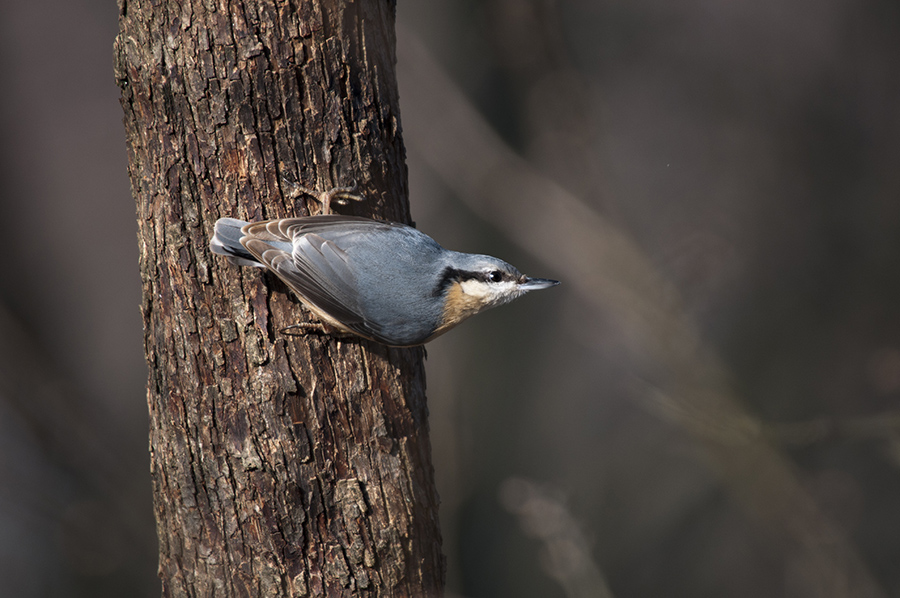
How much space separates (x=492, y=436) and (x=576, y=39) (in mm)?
3052

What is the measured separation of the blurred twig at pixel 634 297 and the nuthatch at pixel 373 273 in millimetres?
880

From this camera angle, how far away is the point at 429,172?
16.1ft

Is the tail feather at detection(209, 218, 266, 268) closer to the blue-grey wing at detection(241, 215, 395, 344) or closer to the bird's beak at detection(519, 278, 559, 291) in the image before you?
the blue-grey wing at detection(241, 215, 395, 344)

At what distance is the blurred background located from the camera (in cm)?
407

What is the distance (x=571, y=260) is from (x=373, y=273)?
1.78 metres

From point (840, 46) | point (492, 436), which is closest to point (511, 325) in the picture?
point (492, 436)

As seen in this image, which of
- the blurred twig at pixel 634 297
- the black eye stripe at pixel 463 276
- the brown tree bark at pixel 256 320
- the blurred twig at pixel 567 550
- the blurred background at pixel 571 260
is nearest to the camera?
the brown tree bark at pixel 256 320

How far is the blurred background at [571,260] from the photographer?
4.07 m

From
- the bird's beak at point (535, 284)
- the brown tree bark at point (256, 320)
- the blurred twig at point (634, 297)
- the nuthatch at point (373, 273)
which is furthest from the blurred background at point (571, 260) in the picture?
the brown tree bark at point (256, 320)

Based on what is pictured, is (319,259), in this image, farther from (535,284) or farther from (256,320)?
(535,284)

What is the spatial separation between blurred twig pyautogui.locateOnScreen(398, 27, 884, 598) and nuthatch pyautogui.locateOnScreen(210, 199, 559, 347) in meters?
0.88

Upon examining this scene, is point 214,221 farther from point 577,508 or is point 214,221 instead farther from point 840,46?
point 840,46

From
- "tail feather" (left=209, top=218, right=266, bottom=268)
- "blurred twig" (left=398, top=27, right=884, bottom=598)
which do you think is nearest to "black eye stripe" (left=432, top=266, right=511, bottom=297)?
"tail feather" (left=209, top=218, right=266, bottom=268)

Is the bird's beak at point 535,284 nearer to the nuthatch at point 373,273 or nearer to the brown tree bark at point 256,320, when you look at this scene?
the nuthatch at point 373,273
